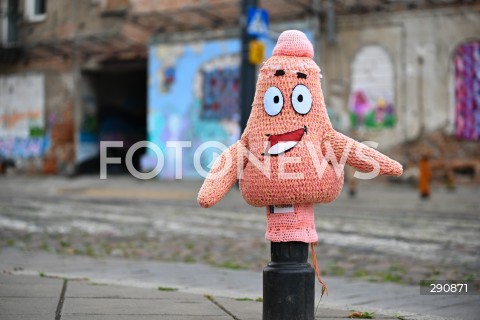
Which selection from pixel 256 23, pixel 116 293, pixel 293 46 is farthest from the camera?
pixel 256 23

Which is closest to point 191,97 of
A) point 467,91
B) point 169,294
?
point 467,91

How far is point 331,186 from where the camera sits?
4043 mm

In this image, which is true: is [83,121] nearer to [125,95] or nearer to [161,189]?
[125,95]

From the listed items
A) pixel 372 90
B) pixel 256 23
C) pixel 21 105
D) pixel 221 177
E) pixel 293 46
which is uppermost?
pixel 256 23

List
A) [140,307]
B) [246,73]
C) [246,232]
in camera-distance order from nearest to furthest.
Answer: [140,307] < [246,232] < [246,73]

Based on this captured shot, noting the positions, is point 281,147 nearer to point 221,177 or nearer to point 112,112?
point 221,177

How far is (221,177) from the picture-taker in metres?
4.14

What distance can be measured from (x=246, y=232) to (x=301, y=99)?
6052 millimetres

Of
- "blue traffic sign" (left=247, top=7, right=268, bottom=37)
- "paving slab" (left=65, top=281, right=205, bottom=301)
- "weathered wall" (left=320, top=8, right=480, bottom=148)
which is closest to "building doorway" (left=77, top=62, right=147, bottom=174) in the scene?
"weathered wall" (left=320, top=8, right=480, bottom=148)

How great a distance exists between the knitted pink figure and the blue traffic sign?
10.6 m

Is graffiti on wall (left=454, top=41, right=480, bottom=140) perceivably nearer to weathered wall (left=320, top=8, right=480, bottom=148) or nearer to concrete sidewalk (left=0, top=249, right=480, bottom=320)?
weathered wall (left=320, top=8, right=480, bottom=148)

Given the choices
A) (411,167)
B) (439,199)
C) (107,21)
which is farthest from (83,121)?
(439,199)

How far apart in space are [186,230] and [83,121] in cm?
1774

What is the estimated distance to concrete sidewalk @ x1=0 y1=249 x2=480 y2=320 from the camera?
4.70 m
